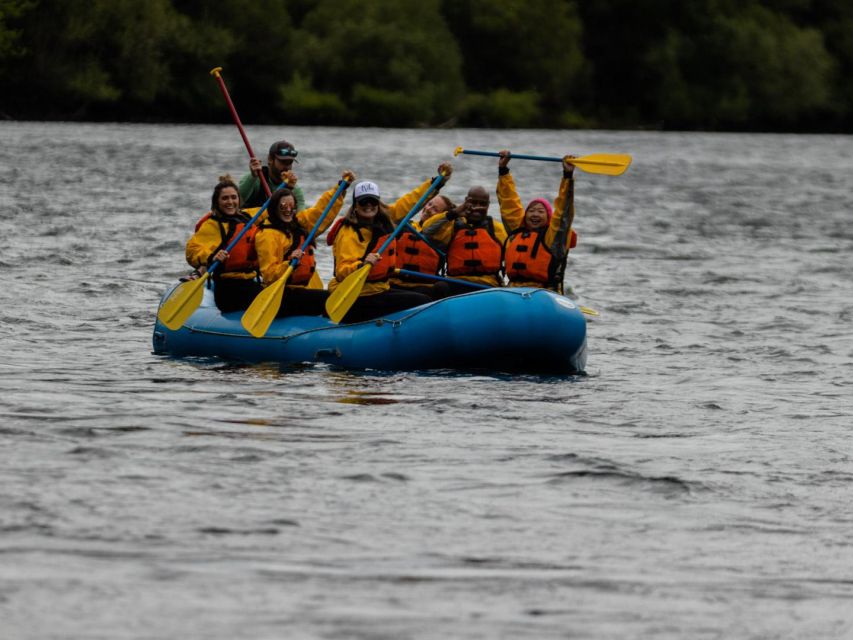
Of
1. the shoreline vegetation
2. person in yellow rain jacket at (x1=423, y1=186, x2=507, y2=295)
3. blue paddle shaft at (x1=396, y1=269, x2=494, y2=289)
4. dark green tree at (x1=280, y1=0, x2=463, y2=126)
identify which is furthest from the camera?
dark green tree at (x1=280, y1=0, x2=463, y2=126)

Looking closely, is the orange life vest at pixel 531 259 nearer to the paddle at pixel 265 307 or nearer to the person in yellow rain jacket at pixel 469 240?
the person in yellow rain jacket at pixel 469 240

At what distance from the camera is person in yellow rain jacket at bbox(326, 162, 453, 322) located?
1014 centimetres

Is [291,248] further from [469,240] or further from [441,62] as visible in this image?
[441,62]

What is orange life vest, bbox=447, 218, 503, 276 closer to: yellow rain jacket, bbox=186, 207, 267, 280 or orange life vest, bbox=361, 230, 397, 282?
orange life vest, bbox=361, 230, 397, 282

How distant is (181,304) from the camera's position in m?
10.6

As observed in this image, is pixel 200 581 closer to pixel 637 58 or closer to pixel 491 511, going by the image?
pixel 491 511

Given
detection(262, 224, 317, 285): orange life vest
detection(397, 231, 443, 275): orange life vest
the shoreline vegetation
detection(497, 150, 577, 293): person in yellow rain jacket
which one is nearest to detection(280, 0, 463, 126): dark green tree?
the shoreline vegetation

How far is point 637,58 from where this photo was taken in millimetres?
70062

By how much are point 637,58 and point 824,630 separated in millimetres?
66145

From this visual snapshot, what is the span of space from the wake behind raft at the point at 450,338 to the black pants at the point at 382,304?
87 mm

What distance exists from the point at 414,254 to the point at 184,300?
1.48 metres

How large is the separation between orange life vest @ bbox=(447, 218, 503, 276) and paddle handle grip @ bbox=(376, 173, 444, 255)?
0.27 metres

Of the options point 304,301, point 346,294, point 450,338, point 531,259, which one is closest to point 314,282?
point 304,301

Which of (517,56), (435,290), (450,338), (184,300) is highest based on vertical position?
(517,56)
